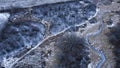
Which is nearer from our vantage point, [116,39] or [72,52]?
[72,52]

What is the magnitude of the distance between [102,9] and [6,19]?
9805mm

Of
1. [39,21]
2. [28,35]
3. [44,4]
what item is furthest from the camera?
[44,4]

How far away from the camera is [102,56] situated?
2105cm

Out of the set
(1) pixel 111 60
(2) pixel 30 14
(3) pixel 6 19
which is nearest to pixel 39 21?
(2) pixel 30 14

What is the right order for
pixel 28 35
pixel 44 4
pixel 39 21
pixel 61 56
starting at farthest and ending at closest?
pixel 44 4
pixel 39 21
pixel 28 35
pixel 61 56

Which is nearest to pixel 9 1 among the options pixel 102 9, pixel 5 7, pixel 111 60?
pixel 5 7

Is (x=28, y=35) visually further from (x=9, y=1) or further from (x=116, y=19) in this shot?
(x=116, y=19)

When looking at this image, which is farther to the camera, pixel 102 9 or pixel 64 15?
pixel 102 9

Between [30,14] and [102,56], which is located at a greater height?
[30,14]

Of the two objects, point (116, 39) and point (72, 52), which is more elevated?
point (72, 52)

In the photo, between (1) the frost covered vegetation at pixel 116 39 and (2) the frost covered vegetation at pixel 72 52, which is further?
(1) the frost covered vegetation at pixel 116 39

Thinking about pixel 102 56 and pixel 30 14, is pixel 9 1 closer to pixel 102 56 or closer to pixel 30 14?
pixel 30 14

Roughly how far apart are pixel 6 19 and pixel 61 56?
6.67 metres

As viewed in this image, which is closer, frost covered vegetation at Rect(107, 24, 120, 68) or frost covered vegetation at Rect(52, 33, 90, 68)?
frost covered vegetation at Rect(52, 33, 90, 68)
